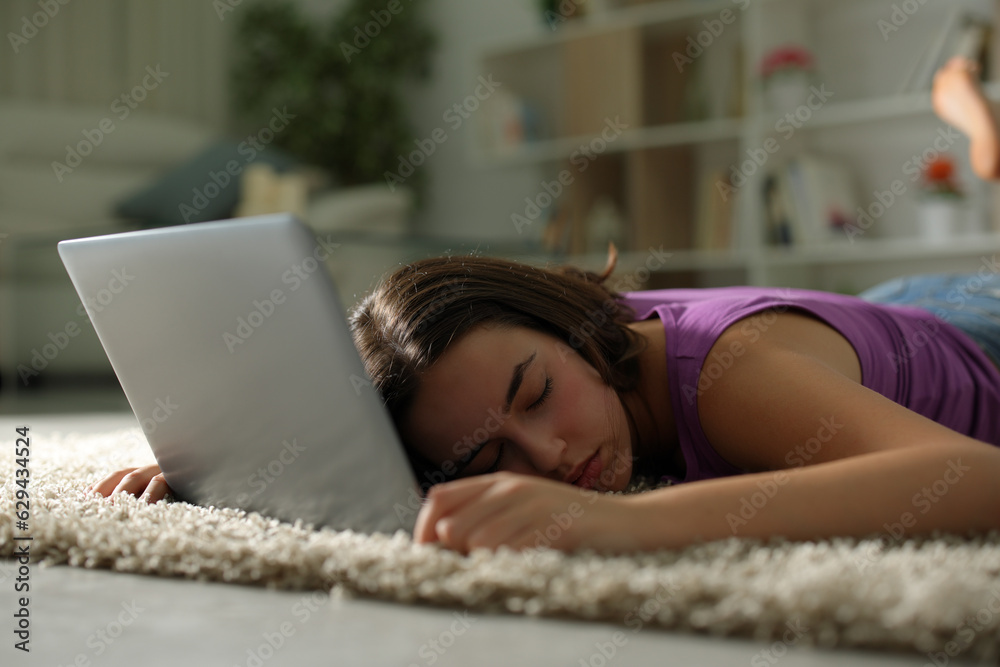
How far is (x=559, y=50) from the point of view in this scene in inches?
143

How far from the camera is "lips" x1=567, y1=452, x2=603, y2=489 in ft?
2.70

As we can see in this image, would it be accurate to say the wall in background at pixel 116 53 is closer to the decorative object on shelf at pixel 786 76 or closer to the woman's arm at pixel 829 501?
the decorative object on shelf at pixel 786 76

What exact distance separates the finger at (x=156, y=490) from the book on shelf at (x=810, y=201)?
2.33 meters

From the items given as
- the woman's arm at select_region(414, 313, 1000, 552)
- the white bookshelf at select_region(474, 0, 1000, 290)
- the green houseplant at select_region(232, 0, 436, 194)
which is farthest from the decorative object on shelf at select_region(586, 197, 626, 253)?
the woman's arm at select_region(414, 313, 1000, 552)

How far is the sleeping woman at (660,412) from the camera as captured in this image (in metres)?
0.61

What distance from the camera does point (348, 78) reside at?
13.7ft

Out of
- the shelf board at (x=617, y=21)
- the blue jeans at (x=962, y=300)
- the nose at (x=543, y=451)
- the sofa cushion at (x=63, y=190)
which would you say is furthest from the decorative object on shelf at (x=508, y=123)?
the nose at (x=543, y=451)

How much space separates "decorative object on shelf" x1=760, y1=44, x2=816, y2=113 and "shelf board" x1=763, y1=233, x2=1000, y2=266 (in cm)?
46

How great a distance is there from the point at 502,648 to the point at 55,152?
3783 millimetres

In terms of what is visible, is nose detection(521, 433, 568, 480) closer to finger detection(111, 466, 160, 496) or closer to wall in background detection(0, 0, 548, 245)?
finger detection(111, 466, 160, 496)

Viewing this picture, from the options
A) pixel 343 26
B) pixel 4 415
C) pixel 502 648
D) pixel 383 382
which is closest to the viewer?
pixel 502 648

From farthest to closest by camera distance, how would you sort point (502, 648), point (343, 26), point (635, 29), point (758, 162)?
point (343, 26) → point (635, 29) → point (758, 162) → point (502, 648)

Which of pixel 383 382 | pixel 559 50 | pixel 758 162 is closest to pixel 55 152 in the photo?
pixel 559 50

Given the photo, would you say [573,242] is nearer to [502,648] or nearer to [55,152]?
[55,152]
